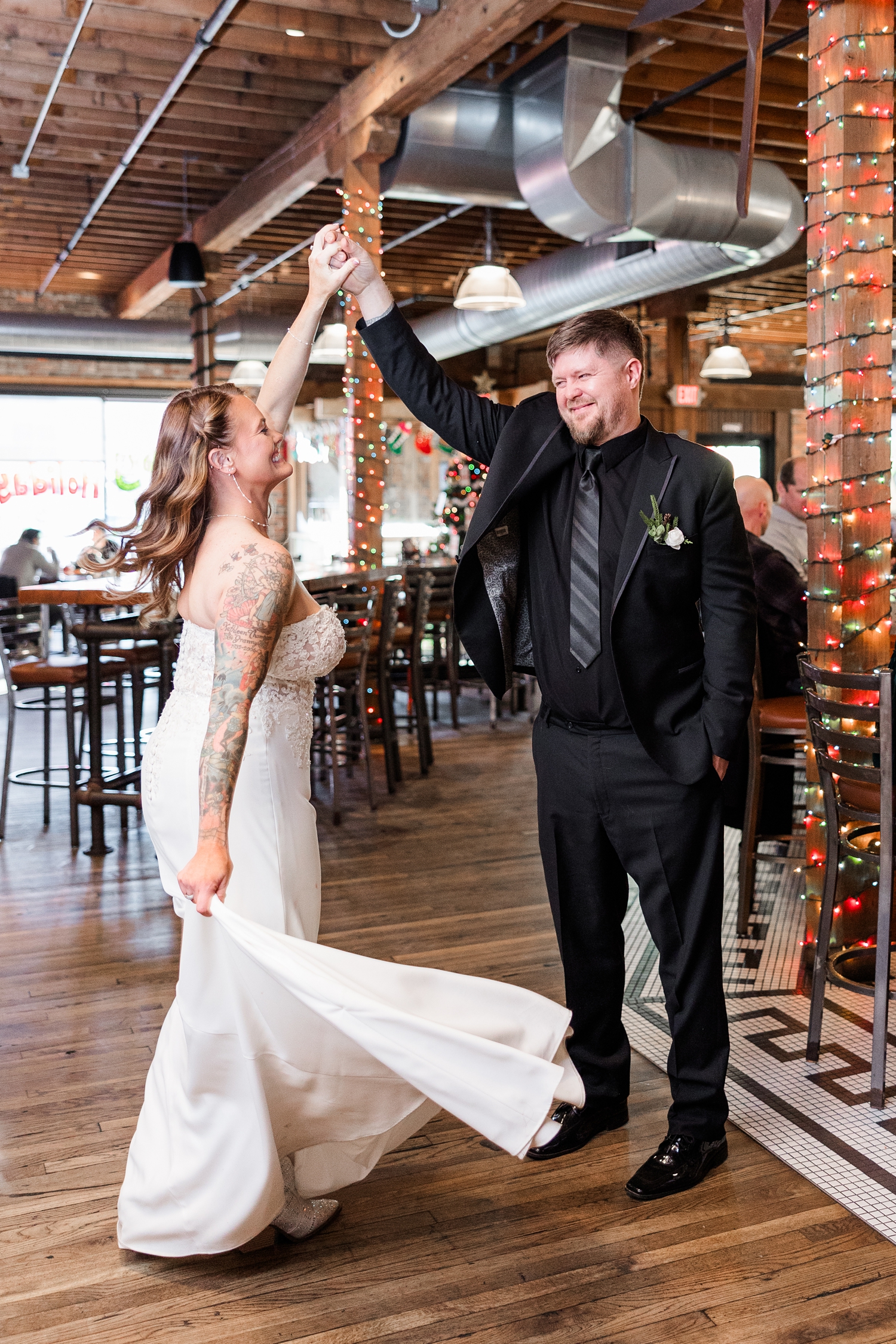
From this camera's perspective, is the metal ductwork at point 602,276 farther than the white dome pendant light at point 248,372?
No

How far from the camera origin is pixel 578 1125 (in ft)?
8.34

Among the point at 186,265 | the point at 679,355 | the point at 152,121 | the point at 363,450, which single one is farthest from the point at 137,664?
the point at 679,355

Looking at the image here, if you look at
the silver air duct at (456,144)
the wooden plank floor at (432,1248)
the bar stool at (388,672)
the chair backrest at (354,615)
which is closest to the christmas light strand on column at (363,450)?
the silver air duct at (456,144)

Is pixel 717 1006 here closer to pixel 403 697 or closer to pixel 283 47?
pixel 283 47

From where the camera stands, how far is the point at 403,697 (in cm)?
959

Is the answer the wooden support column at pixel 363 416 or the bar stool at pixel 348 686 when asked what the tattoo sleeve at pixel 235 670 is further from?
the wooden support column at pixel 363 416

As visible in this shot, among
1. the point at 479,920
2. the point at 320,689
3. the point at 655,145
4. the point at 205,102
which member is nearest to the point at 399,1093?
the point at 479,920

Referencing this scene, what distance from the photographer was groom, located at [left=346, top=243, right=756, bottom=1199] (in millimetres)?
2271

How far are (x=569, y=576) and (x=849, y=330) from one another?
5.00 feet

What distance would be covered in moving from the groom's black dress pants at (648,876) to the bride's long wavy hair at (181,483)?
33.9 inches

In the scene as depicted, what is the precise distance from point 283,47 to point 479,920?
190 inches

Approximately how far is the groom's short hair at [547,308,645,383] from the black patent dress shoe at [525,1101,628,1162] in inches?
60.8

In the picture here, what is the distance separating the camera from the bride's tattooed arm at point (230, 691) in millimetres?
A: 1885

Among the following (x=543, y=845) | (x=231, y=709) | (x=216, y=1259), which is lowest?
(x=216, y=1259)
